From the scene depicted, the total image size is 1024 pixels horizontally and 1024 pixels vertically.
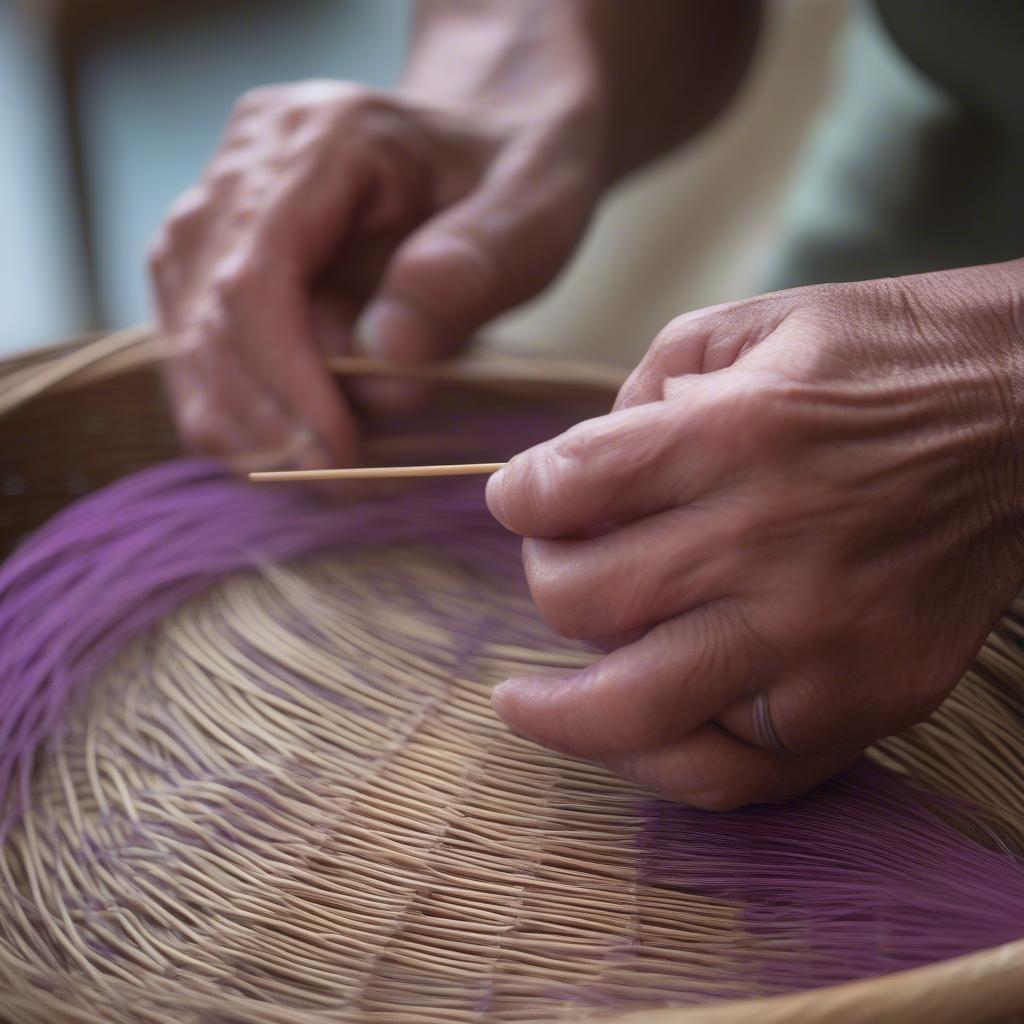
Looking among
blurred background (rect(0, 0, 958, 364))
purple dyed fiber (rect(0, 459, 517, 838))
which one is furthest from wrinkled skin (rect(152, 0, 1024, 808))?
blurred background (rect(0, 0, 958, 364))

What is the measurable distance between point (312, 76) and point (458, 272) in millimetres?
1657

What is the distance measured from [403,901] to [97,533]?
1.19 feet

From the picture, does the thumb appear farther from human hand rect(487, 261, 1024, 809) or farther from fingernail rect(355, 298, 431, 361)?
human hand rect(487, 261, 1024, 809)

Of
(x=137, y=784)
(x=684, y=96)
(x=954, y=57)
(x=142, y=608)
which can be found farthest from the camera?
(x=684, y=96)

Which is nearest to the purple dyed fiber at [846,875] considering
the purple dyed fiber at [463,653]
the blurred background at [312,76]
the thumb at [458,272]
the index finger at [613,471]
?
the purple dyed fiber at [463,653]

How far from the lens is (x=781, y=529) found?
1.43ft

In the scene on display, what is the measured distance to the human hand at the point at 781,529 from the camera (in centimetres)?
44

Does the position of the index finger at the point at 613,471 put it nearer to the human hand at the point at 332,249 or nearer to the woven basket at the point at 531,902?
the woven basket at the point at 531,902

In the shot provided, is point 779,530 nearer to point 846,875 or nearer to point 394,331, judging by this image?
point 846,875

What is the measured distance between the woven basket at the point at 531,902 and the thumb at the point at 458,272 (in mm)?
226

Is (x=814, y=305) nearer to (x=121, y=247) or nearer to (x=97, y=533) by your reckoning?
(x=97, y=533)

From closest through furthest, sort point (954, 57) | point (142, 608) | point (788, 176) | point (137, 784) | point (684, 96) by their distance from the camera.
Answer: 1. point (137, 784)
2. point (142, 608)
3. point (954, 57)
4. point (684, 96)
5. point (788, 176)

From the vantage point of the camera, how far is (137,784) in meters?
0.60

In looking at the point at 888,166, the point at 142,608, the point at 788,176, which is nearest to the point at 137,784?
the point at 142,608
